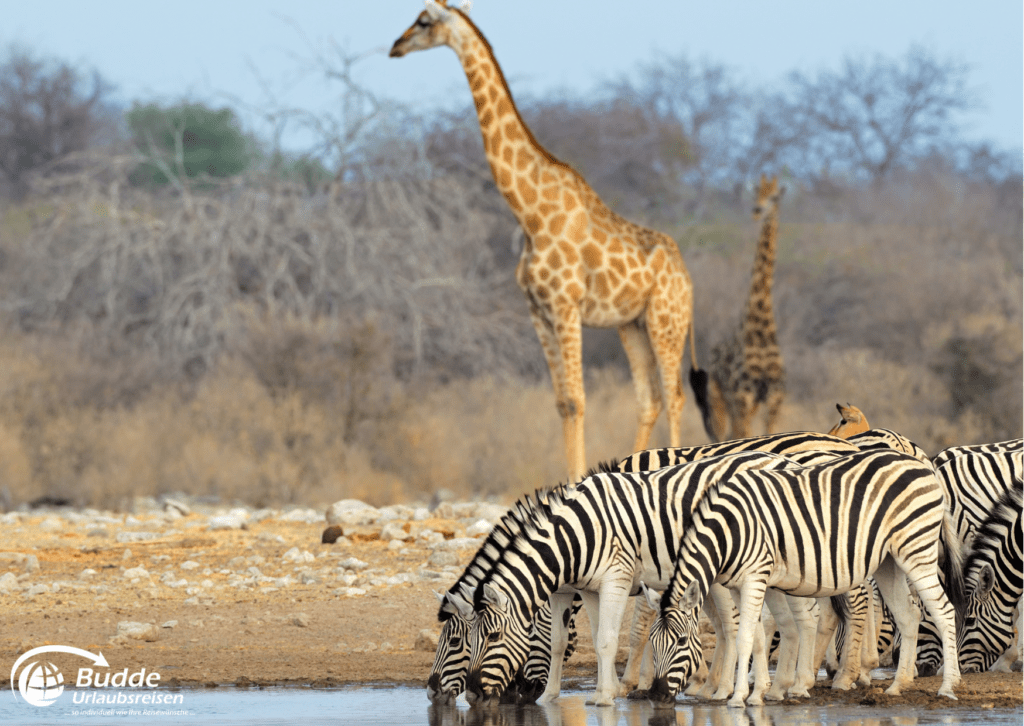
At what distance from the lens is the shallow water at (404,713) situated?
211 inches

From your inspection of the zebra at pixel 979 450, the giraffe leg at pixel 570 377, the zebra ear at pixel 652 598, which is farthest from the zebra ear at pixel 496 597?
the giraffe leg at pixel 570 377

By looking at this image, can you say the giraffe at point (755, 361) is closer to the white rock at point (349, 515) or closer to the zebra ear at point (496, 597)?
the white rock at point (349, 515)

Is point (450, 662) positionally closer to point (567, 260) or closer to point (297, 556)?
point (297, 556)

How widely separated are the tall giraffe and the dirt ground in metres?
1.90

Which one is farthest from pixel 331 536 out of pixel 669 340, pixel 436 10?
pixel 436 10

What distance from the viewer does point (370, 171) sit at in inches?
808

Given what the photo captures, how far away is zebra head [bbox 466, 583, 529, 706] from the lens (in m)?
5.67

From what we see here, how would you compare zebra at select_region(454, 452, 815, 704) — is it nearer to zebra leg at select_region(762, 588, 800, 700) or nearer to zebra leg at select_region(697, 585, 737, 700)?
zebra leg at select_region(697, 585, 737, 700)

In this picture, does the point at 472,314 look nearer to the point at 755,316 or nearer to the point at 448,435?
the point at 448,435

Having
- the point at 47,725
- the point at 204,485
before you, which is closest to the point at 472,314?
the point at 204,485

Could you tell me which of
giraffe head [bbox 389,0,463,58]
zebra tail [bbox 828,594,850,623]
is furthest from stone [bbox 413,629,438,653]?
giraffe head [bbox 389,0,463,58]

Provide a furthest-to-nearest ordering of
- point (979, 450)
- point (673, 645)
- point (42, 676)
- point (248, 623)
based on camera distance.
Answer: point (248, 623)
point (979, 450)
point (42, 676)
point (673, 645)

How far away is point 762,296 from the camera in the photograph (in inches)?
504

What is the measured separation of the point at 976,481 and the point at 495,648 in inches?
123
